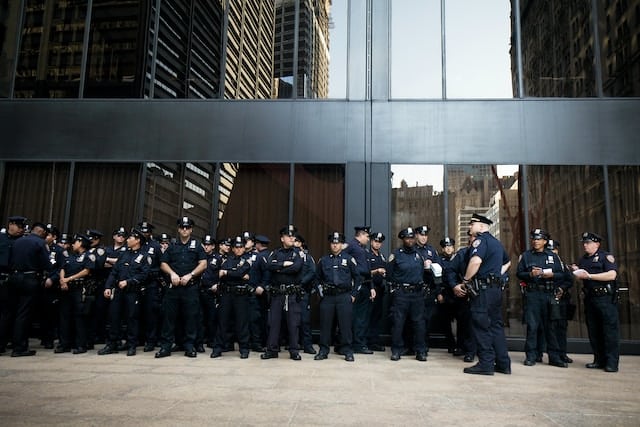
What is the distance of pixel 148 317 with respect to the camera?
303 inches

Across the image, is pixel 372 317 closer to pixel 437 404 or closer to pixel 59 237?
pixel 437 404

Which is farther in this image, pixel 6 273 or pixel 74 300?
pixel 74 300

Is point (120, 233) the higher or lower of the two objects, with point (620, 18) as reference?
lower

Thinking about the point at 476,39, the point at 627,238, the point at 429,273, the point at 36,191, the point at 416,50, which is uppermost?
the point at 476,39

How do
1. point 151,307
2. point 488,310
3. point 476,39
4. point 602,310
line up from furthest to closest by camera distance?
1. point 476,39
2. point 151,307
3. point 602,310
4. point 488,310

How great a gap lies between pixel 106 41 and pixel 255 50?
3.31 m

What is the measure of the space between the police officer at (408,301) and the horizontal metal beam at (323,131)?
2742 millimetres

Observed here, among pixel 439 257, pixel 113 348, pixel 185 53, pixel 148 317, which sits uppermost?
pixel 185 53

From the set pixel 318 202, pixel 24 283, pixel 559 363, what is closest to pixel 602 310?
pixel 559 363

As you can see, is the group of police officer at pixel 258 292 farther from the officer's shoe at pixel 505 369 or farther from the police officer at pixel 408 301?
the officer's shoe at pixel 505 369

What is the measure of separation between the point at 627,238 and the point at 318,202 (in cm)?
589

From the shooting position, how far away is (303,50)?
10531 millimetres

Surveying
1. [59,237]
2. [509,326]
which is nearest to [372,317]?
[509,326]

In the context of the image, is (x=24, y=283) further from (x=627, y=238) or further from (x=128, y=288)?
(x=627, y=238)
